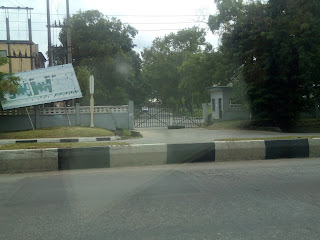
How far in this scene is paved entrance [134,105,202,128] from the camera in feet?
76.1

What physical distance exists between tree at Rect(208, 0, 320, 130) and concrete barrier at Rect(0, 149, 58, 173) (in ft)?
46.0

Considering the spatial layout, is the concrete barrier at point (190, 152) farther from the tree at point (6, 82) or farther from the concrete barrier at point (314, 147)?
the tree at point (6, 82)

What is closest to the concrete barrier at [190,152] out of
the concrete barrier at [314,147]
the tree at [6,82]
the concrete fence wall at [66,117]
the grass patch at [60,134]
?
the concrete barrier at [314,147]

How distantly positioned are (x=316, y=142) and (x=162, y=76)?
45443 millimetres

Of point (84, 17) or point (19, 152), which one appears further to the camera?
point (84, 17)

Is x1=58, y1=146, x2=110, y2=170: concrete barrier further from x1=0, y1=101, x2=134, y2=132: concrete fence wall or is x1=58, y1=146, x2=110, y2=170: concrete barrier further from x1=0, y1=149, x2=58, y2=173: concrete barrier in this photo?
x1=0, y1=101, x2=134, y2=132: concrete fence wall

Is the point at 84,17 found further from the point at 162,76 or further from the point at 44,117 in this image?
the point at 162,76

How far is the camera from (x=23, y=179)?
7039 millimetres

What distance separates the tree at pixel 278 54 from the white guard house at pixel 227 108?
241 cm

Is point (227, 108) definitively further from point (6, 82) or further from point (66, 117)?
point (6, 82)

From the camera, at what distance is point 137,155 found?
8.26m

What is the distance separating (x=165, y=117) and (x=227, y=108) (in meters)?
4.52

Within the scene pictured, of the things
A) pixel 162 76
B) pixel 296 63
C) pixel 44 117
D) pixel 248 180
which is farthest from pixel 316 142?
pixel 162 76

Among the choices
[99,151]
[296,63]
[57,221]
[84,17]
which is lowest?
[57,221]
